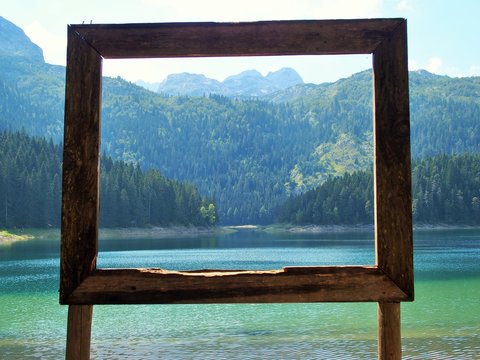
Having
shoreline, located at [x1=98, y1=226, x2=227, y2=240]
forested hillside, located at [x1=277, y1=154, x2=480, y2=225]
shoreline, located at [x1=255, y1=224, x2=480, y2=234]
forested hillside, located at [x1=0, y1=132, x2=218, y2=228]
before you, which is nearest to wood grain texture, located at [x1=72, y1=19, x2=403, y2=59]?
forested hillside, located at [x1=0, y1=132, x2=218, y2=228]

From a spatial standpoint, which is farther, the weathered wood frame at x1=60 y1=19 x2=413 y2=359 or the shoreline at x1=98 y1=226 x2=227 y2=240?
the shoreline at x1=98 y1=226 x2=227 y2=240

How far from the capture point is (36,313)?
106 feet

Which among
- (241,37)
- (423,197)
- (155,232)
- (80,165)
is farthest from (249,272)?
(423,197)

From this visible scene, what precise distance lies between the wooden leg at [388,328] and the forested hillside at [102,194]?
426 feet

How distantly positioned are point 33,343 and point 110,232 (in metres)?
120

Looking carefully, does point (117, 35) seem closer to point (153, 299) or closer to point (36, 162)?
point (153, 299)

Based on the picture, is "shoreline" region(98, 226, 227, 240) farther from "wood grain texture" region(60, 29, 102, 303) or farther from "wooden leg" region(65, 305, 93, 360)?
"wood grain texture" region(60, 29, 102, 303)

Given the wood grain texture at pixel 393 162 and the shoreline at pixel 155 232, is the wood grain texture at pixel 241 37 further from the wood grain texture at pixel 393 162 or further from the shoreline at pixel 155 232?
the shoreline at pixel 155 232

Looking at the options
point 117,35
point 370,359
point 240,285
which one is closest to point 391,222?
point 240,285

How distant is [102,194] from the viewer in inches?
5866

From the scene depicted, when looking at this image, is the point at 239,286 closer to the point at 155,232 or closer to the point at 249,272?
the point at 249,272

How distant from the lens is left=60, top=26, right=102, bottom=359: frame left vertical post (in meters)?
4.41

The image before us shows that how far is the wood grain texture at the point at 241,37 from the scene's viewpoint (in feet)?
14.4

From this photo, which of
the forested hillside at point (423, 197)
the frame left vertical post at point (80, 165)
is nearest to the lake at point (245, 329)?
the frame left vertical post at point (80, 165)
